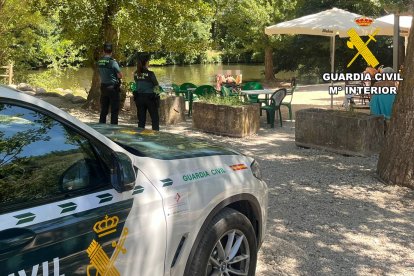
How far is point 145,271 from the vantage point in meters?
2.48

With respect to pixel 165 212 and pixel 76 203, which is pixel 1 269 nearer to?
pixel 76 203

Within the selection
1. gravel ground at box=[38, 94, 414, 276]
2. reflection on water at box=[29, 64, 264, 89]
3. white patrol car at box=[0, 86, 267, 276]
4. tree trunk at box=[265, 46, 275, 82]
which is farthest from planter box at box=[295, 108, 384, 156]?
tree trunk at box=[265, 46, 275, 82]

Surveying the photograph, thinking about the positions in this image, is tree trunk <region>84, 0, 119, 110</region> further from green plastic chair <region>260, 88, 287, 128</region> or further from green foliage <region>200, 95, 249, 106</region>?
green plastic chair <region>260, 88, 287, 128</region>

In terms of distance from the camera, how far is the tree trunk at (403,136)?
5.97m

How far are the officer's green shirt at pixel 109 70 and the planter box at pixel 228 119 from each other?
1990 millimetres

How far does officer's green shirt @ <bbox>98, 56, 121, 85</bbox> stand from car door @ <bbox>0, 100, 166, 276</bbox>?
6.59m

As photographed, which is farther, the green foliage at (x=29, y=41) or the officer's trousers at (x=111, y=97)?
the green foliage at (x=29, y=41)

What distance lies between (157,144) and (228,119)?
6.50m

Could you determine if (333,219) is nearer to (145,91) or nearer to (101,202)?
(101,202)

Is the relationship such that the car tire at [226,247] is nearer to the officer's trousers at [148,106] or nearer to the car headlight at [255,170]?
the car headlight at [255,170]

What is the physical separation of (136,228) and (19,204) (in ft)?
2.01
